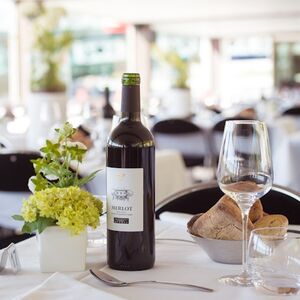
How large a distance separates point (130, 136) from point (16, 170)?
5.65 feet

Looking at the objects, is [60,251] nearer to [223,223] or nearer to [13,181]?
[223,223]

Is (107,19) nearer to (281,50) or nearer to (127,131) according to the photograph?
(281,50)

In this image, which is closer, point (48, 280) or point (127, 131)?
point (48, 280)

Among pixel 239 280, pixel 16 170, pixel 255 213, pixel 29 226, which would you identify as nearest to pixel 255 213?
pixel 255 213

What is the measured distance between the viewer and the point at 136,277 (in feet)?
4.10

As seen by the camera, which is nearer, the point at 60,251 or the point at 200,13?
the point at 60,251

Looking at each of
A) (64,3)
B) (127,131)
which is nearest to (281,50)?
(64,3)

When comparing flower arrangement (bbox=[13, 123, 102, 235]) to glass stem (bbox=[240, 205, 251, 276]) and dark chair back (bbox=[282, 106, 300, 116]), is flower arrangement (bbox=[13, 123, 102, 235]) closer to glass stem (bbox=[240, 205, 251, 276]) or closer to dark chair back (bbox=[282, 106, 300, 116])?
glass stem (bbox=[240, 205, 251, 276])

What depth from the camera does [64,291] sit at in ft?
3.68

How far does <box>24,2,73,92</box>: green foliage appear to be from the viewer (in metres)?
5.05

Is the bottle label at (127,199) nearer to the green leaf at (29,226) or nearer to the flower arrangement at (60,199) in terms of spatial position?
the flower arrangement at (60,199)

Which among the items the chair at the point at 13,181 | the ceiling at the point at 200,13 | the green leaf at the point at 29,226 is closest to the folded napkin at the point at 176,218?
the green leaf at the point at 29,226

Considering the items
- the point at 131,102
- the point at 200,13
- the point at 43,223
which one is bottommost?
the point at 43,223

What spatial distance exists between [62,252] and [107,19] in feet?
46.4
